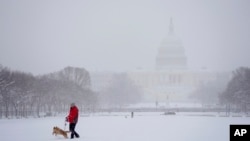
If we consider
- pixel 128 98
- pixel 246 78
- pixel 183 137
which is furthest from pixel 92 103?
pixel 183 137

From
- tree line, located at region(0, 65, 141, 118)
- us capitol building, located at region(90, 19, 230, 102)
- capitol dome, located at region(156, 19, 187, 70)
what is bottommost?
tree line, located at region(0, 65, 141, 118)

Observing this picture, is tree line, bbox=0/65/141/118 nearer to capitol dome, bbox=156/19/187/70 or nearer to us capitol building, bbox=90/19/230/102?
us capitol building, bbox=90/19/230/102

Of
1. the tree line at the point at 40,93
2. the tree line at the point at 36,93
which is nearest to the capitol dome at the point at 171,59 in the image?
the tree line at the point at 40,93

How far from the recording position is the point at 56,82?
2505 inches

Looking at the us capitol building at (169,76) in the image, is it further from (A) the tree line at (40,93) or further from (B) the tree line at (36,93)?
(B) the tree line at (36,93)

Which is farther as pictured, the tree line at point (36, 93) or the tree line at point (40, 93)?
the tree line at point (40, 93)

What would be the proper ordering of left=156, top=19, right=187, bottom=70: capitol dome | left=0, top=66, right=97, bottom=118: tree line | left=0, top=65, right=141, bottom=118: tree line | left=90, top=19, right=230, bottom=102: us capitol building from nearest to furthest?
1. left=0, top=66, right=97, bottom=118: tree line
2. left=0, top=65, right=141, bottom=118: tree line
3. left=90, top=19, right=230, bottom=102: us capitol building
4. left=156, top=19, right=187, bottom=70: capitol dome

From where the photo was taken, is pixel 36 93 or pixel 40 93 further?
pixel 40 93

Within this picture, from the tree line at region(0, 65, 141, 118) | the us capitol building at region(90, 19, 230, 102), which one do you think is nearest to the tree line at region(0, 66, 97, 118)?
the tree line at region(0, 65, 141, 118)

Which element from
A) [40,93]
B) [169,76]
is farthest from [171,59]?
[40,93]

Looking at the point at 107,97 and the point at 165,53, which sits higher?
the point at 165,53

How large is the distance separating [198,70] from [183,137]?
16251 centimetres

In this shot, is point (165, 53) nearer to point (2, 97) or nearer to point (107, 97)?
point (107, 97)

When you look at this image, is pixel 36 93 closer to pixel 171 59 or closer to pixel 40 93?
pixel 40 93
